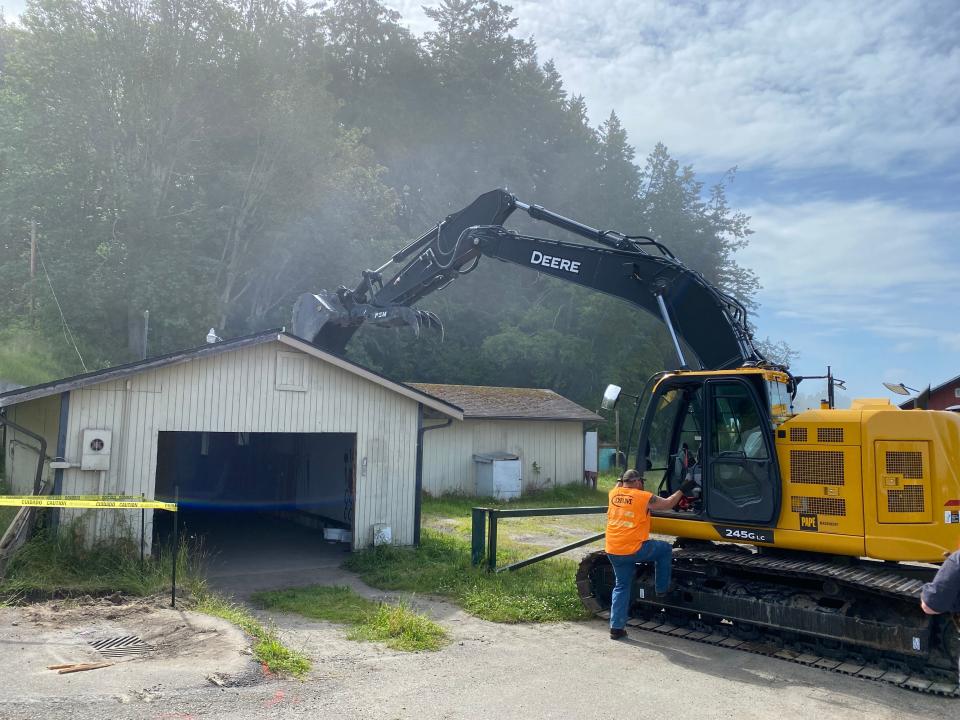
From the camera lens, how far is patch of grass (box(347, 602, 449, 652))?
7759mm

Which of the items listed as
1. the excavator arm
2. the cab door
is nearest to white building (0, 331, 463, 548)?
the excavator arm

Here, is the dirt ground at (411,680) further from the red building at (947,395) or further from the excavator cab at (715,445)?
the red building at (947,395)

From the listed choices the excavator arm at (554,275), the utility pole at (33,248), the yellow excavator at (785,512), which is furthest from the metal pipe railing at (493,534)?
the utility pole at (33,248)

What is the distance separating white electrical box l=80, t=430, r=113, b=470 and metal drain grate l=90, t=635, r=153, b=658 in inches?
164

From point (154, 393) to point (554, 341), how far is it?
29.4 m

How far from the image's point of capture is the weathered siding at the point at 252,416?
11.1 metres

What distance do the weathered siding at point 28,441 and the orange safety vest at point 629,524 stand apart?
827 cm

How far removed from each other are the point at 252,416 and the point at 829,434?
26.8 ft

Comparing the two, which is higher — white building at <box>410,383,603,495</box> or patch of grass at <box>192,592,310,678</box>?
white building at <box>410,383,603,495</box>

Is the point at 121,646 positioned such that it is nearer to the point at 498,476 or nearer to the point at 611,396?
the point at 611,396

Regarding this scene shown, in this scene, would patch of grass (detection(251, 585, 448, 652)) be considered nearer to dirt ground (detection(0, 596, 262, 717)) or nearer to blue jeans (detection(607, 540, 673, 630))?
dirt ground (detection(0, 596, 262, 717))

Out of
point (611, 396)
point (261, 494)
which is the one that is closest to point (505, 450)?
point (261, 494)

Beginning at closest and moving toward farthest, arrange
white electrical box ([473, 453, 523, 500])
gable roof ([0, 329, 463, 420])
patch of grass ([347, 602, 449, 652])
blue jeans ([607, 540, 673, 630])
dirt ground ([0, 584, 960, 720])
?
dirt ground ([0, 584, 960, 720])
patch of grass ([347, 602, 449, 652])
blue jeans ([607, 540, 673, 630])
gable roof ([0, 329, 463, 420])
white electrical box ([473, 453, 523, 500])

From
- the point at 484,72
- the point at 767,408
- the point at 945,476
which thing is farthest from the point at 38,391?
the point at 484,72
